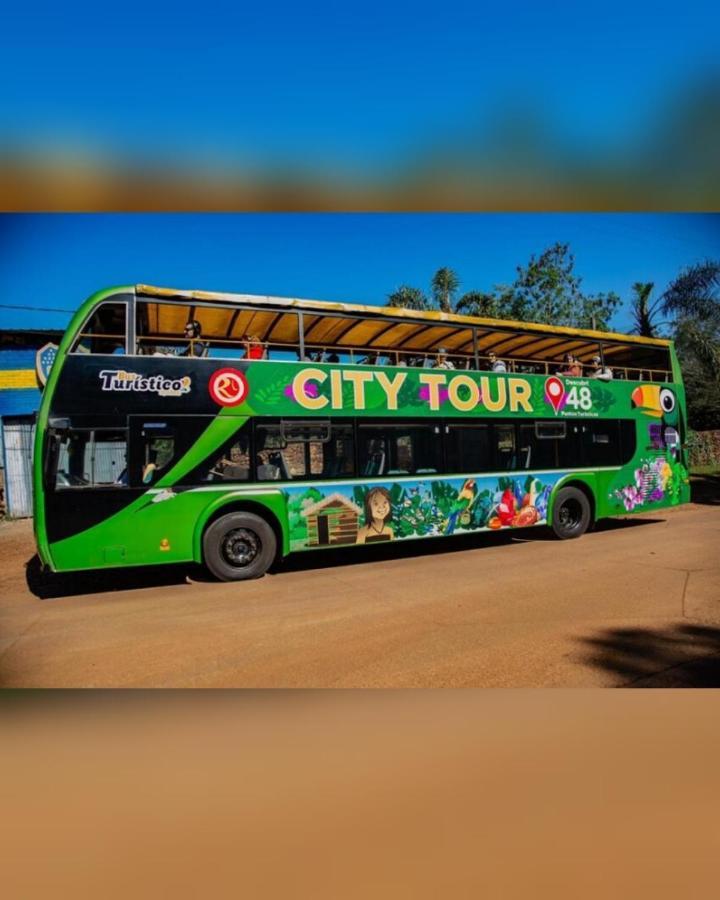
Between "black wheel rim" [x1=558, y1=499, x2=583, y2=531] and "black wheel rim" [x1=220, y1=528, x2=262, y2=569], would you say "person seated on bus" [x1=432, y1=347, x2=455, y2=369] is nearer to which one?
"black wheel rim" [x1=558, y1=499, x2=583, y2=531]

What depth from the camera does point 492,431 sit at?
822 centimetres

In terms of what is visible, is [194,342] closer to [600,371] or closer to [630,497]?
[600,371]

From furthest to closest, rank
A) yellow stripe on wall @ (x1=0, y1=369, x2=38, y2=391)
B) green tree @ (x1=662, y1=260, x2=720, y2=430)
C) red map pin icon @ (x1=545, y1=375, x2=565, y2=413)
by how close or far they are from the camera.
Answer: yellow stripe on wall @ (x1=0, y1=369, x2=38, y2=391), red map pin icon @ (x1=545, y1=375, x2=565, y2=413), green tree @ (x1=662, y1=260, x2=720, y2=430)

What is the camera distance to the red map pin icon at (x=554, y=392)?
28.2ft

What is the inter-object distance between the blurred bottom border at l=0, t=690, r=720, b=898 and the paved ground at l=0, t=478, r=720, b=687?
0.22m

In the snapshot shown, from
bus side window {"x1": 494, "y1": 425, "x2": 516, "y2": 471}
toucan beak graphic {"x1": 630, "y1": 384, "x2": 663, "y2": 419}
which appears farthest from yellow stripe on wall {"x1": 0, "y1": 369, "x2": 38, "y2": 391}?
toucan beak graphic {"x1": 630, "y1": 384, "x2": 663, "y2": 419}

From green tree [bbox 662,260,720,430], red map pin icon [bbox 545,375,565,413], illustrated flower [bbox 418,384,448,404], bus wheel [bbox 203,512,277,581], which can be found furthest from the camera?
red map pin icon [bbox 545,375,565,413]

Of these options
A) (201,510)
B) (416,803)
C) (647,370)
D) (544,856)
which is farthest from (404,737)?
(647,370)

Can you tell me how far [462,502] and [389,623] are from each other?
3.48 meters

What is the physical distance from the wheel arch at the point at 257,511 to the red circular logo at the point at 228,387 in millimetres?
1087

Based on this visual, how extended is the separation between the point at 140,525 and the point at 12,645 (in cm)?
188

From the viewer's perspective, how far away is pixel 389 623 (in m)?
4.85

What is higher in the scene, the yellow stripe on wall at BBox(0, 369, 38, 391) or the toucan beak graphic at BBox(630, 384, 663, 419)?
the yellow stripe on wall at BBox(0, 369, 38, 391)

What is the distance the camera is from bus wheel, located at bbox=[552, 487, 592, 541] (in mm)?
9047
